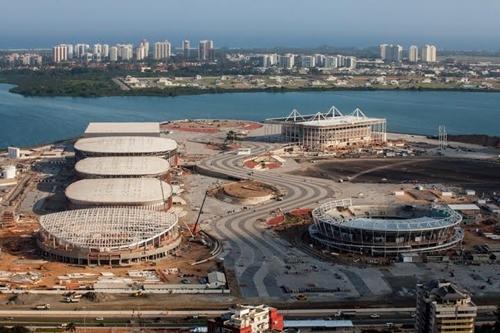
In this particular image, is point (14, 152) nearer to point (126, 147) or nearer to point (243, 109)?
point (126, 147)

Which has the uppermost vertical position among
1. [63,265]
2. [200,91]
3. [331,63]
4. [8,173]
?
[331,63]

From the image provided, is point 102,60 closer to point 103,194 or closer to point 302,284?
point 103,194

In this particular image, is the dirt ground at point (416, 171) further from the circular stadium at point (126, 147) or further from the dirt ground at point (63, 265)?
the dirt ground at point (63, 265)

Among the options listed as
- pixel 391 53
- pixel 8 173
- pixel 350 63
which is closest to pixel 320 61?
pixel 350 63

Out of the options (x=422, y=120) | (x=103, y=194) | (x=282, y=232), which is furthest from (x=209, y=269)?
(x=422, y=120)

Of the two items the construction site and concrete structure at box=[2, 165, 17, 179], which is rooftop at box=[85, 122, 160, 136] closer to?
the construction site

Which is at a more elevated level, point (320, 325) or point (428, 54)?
point (428, 54)

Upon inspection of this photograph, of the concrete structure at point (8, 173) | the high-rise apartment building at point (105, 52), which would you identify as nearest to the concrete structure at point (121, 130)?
the concrete structure at point (8, 173)
